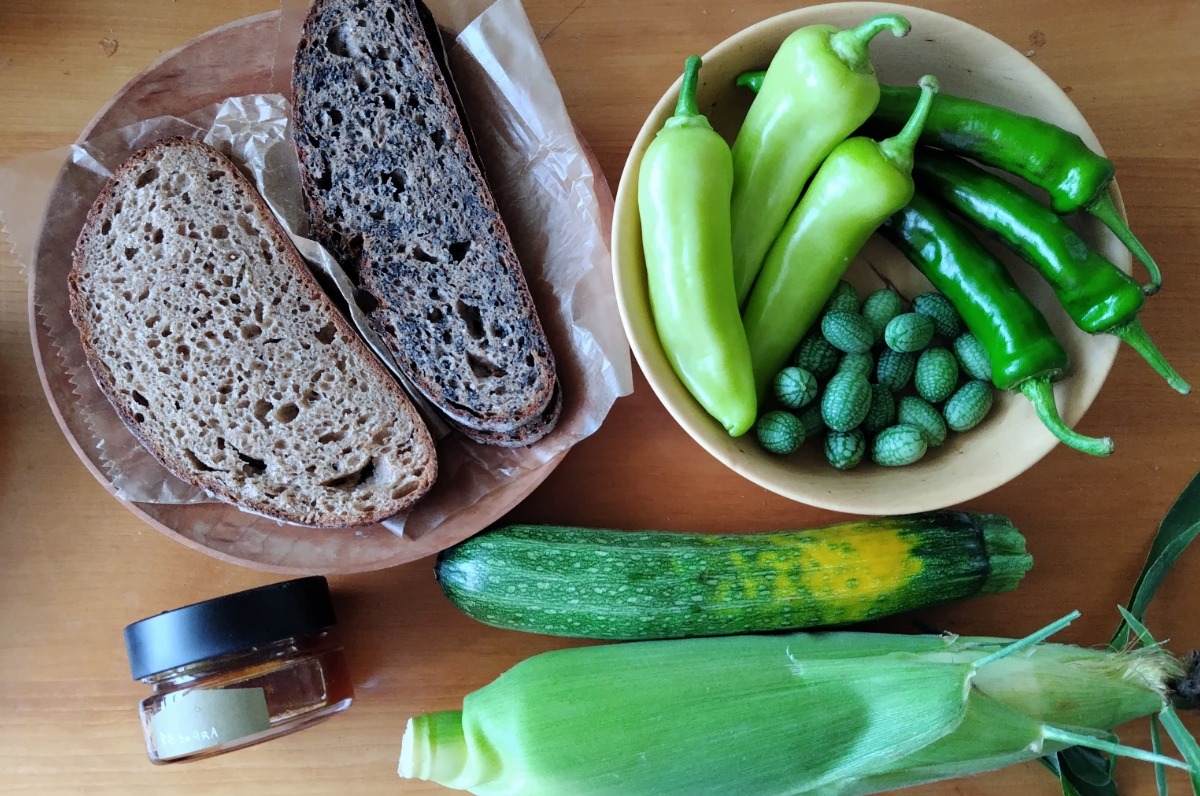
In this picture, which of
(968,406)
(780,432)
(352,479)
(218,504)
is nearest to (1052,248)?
(968,406)

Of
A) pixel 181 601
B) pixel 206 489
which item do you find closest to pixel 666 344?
pixel 206 489

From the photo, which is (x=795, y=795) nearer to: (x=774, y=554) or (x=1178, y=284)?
(x=774, y=554)

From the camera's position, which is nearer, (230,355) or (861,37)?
(861,37)

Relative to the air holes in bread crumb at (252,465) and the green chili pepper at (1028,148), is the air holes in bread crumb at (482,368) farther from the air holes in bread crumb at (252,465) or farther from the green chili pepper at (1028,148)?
the green chili pepper at (1028,148)

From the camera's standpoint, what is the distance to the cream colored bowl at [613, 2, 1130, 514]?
27.9 inches

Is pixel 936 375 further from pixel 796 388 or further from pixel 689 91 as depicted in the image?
pixel 689 91

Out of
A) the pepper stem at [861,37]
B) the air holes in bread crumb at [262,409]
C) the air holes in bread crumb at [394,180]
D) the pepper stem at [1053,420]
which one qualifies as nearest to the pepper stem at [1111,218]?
the pepper stem at [1053,420]

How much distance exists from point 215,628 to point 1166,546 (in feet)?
2.93

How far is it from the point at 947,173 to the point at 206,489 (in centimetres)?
76

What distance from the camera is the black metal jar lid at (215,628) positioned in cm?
73

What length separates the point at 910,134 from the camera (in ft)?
2.23

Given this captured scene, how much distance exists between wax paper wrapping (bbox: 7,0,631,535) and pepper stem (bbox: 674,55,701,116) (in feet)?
0.38

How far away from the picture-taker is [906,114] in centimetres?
74

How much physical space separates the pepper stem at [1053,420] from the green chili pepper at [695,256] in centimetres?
24
